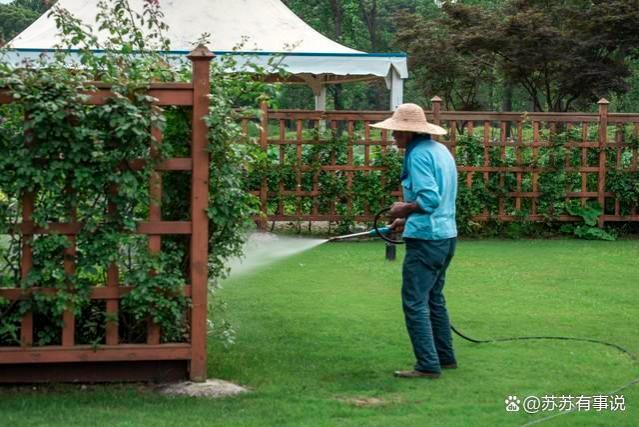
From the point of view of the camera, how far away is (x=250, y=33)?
17.0 meters

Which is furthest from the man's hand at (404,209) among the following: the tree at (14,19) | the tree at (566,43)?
the tree at (14,19)

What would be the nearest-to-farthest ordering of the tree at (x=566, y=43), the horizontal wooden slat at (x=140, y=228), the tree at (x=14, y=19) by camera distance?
1. the horizontal wooden slat at (x=140, y=228)
2. the tree at (x=566, y=43)
3. the tree at (x=14, y=19)

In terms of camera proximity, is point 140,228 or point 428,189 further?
point 428,189

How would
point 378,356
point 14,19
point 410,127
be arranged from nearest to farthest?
point 410,127 → point 378,356 → point 14,19

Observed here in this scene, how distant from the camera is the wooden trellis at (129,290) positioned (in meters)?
5.62

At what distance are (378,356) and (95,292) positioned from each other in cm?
205

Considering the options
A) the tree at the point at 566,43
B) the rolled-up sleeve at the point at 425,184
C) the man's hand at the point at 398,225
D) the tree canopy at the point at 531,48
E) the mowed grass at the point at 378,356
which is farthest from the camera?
A: the tree canopy at the point at 531,48

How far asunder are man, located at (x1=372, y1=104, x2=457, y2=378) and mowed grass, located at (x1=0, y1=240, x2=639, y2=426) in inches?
11.3

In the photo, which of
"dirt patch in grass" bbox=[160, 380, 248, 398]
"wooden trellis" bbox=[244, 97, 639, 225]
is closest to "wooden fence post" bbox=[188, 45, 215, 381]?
"dirt patch in grass" bbox=[160, 380, 248, 398]

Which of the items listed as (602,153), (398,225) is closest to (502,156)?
(602,153)

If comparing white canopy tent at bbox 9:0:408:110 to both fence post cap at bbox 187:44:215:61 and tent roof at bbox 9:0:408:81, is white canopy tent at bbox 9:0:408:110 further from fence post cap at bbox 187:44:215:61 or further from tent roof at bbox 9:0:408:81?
fence post cap at bbox 187:44:215:61

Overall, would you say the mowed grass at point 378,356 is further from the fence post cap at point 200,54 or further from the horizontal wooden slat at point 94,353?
the fence post cap at point 200,54

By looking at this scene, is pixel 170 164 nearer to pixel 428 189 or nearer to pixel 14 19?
pixel 428 189

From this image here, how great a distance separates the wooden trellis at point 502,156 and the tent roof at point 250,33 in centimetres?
138
